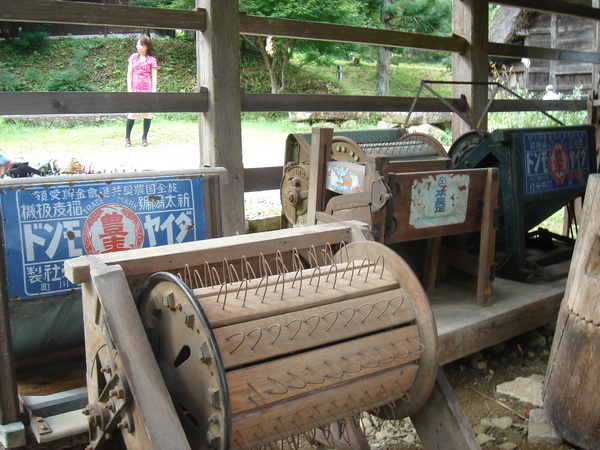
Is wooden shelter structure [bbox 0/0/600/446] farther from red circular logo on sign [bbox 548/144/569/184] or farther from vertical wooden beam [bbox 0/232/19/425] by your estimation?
vertical wooden beam [bbox 0/232/19/425]

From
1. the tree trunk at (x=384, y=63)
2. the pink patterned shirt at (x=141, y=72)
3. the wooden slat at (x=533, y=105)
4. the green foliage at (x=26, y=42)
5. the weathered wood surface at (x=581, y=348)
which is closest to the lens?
the weathered wood surface at (x=581, y=348)

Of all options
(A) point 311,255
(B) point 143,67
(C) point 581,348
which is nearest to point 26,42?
(B) point 143,67

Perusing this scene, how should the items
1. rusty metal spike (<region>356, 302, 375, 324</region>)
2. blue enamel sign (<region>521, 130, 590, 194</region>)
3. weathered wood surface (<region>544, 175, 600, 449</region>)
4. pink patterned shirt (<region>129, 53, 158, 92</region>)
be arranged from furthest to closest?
pink patterned shirt (<region>129, 53, 158, 92</region>) < blue enamel sign (<region>521, 130, 590, 194</region>) < weathered wood surface (<region>544, 175, 600, 449</region>) < rusty metal spike (<region>356, 302, 375, 324</region>)

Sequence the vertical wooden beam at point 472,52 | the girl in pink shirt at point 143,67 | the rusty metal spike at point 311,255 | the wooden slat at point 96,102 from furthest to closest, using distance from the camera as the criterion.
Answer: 1. the girl in pink shirt at point 143,67
2. the vertical wooden beam at point 472,52
3. the wooden slat at point 96,102
4. the rusty metal spike at point 311,255

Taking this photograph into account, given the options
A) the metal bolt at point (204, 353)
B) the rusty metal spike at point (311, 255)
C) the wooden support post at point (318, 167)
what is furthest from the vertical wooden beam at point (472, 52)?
the metal bolt at point (204, 353)

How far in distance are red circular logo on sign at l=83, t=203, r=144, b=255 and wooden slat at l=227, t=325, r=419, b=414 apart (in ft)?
4.08

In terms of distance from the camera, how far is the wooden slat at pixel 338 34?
14.3 feet

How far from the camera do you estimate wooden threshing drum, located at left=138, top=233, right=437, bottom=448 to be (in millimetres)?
1685

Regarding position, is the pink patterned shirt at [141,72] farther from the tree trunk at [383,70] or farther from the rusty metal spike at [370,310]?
the tree trunk at [383,70]

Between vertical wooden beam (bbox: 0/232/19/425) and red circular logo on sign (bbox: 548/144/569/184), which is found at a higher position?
red circular logo on sign (bbox: 548/144/569/184)

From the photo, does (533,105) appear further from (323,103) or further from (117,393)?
(117,393)

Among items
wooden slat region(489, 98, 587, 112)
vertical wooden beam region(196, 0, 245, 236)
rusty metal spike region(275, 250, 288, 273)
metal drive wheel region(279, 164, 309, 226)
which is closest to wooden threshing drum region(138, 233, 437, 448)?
rusty metal spike region(275, 250, 288, 273)

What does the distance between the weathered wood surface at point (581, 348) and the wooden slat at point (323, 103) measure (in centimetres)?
231

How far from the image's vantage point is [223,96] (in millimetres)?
4230
